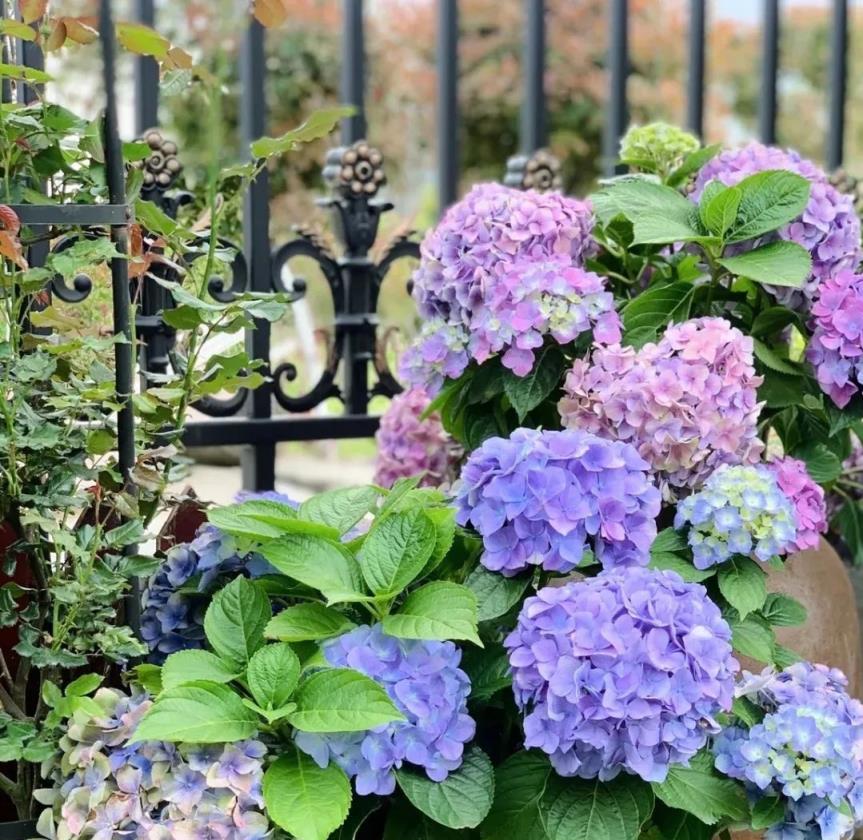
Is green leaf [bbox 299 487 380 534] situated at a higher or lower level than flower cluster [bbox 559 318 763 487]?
lower

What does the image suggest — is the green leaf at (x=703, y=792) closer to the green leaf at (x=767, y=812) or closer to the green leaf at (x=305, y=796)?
the green leaf at (x=767, y=812)

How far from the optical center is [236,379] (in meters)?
1.34

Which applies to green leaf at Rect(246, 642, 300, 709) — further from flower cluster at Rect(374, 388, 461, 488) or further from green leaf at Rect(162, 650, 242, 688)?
flower cluster at Rect(374, 388, 461, 488)

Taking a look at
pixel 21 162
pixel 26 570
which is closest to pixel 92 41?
pixel 21 162

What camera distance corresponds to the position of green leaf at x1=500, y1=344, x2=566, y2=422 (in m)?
1.47

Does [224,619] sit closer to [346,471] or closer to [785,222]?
[785,222]

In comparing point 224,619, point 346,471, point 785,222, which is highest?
point 785,222

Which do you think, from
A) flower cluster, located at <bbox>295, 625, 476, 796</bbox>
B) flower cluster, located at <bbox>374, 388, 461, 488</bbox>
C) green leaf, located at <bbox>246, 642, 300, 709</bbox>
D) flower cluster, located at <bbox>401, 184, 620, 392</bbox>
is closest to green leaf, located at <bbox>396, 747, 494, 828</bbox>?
flower cluster, located at <bbox>295, 625, 476, 796</bbox>

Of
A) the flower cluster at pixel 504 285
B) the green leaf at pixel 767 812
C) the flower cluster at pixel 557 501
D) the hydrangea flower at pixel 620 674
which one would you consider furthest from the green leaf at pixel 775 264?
the green leaf at pixel 767 812

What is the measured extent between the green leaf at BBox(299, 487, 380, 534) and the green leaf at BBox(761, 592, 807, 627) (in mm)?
432

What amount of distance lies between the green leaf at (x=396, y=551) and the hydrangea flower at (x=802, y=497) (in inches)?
16.6

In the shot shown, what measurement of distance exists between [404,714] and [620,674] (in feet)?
0.63

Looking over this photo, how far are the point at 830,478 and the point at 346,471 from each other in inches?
148

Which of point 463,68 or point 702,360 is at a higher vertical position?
point 463,68
